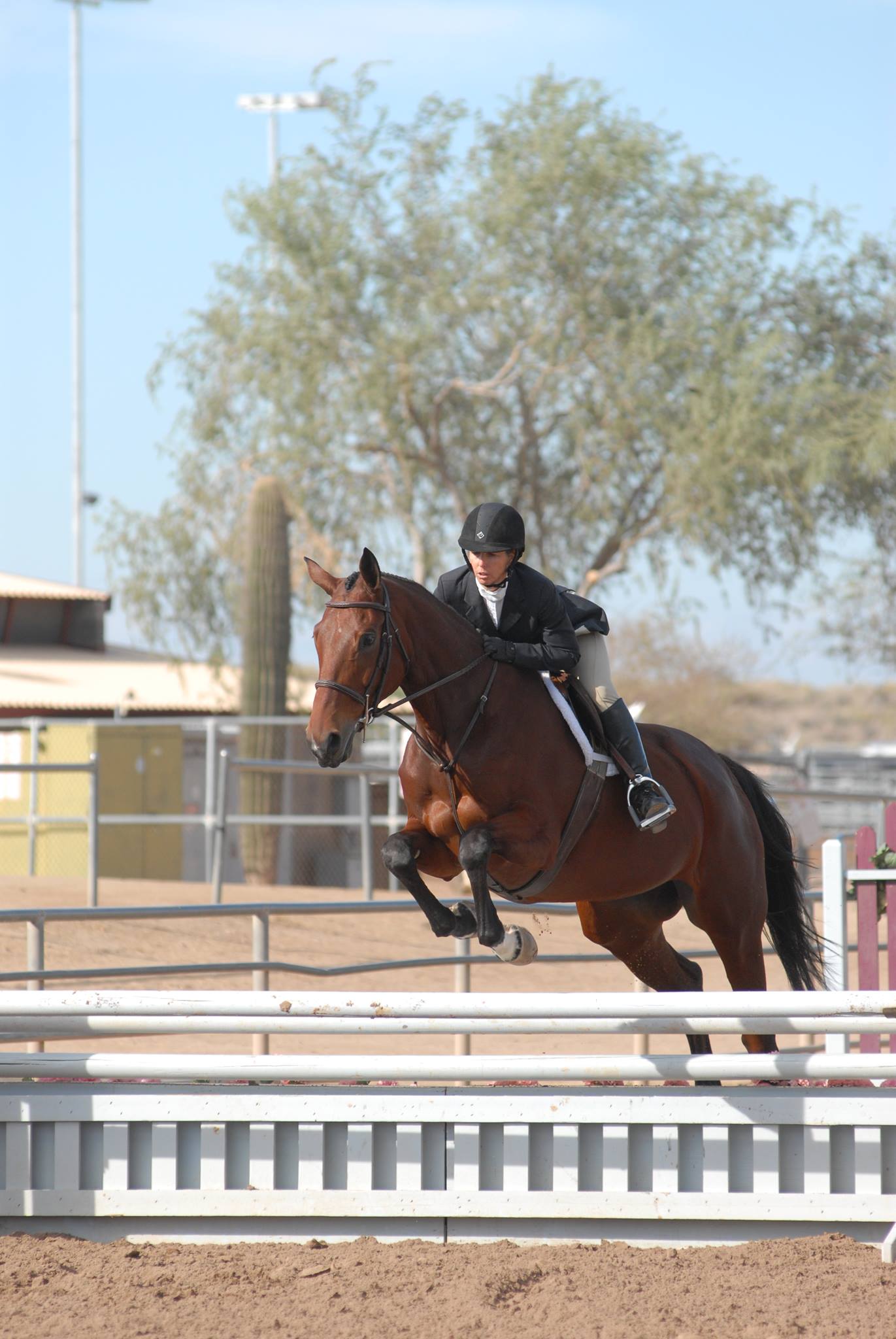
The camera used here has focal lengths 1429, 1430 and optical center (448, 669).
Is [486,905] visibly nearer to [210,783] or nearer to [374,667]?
[374,667]

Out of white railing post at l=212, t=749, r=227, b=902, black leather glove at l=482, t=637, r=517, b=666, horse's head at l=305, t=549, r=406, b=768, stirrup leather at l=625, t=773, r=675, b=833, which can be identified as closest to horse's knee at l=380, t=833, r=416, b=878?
horse's head at l=305, t=549, r=406, b=768

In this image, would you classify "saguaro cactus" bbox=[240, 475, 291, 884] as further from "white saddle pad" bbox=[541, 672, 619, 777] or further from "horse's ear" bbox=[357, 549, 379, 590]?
"horse's ear" bbox=[357, 549, 379, 590]

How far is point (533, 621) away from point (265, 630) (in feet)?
40.2

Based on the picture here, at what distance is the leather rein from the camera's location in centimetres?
415

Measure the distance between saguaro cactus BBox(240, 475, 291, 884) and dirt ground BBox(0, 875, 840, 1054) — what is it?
1.76 metres

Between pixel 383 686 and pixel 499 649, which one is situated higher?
pixel 499 649

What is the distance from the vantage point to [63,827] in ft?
54.5

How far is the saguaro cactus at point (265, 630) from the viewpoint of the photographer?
16469mm

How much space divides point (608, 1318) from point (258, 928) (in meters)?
3.56

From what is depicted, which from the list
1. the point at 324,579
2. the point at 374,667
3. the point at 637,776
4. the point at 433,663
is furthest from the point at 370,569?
the point at 637,776

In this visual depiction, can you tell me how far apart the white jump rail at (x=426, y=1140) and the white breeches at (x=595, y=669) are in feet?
4.54

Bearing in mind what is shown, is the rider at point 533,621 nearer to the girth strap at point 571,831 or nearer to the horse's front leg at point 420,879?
the girth strap at point 571,831

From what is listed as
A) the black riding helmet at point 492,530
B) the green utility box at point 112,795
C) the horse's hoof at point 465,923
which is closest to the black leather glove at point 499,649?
the black riding helmet at point 492,530

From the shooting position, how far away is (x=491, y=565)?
15.2 ft
